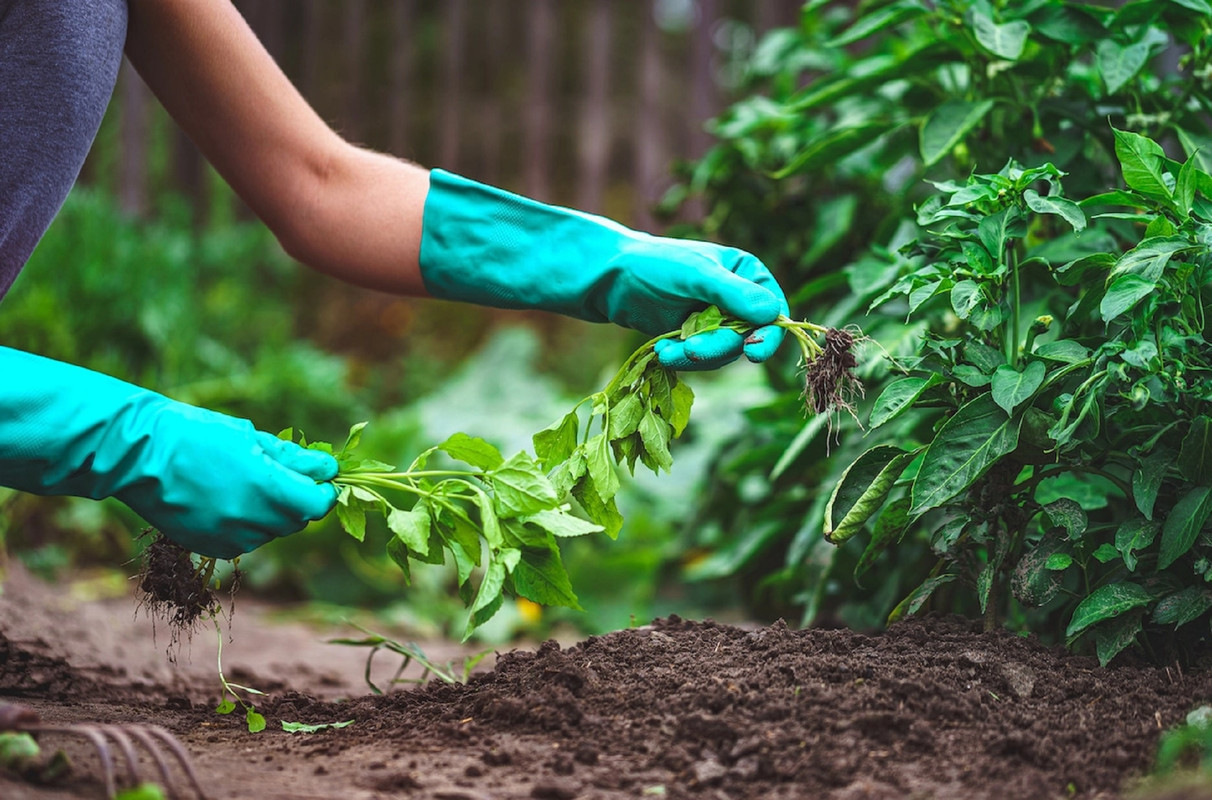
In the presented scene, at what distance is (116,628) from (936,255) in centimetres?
247

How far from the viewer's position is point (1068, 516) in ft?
4.88

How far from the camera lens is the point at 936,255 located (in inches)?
66.8

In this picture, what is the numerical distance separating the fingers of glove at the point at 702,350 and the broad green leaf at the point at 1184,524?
0.67 metres

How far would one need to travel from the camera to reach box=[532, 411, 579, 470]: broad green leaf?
1682mm

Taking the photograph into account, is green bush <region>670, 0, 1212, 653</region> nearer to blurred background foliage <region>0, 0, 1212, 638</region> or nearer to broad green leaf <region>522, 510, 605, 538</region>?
blurred background foliage <region>0, 0, 1212, 638</region>

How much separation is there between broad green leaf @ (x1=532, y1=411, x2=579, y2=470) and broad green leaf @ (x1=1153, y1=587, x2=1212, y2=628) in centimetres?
90

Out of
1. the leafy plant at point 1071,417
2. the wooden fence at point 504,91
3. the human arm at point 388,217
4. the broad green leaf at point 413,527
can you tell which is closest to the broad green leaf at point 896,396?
the leafy plant at point 1071,417

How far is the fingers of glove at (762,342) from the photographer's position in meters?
1.63

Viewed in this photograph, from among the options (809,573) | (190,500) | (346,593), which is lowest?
(346,593)

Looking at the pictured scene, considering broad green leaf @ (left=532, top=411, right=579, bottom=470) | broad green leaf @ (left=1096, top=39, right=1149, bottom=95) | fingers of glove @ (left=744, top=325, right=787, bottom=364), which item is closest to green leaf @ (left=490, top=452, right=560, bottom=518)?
broad green leaf @ (left=532, top=411, right=579, bottom=470)

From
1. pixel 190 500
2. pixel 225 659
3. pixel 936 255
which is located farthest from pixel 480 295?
pixel 225 659

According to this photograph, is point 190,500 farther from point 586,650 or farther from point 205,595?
point 586,650

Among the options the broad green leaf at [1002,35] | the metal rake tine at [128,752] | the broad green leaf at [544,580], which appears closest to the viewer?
the metal rake tine at [128,752]

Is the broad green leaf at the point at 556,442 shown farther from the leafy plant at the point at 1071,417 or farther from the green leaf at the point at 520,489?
the leafy plant at the point at 1071,417
